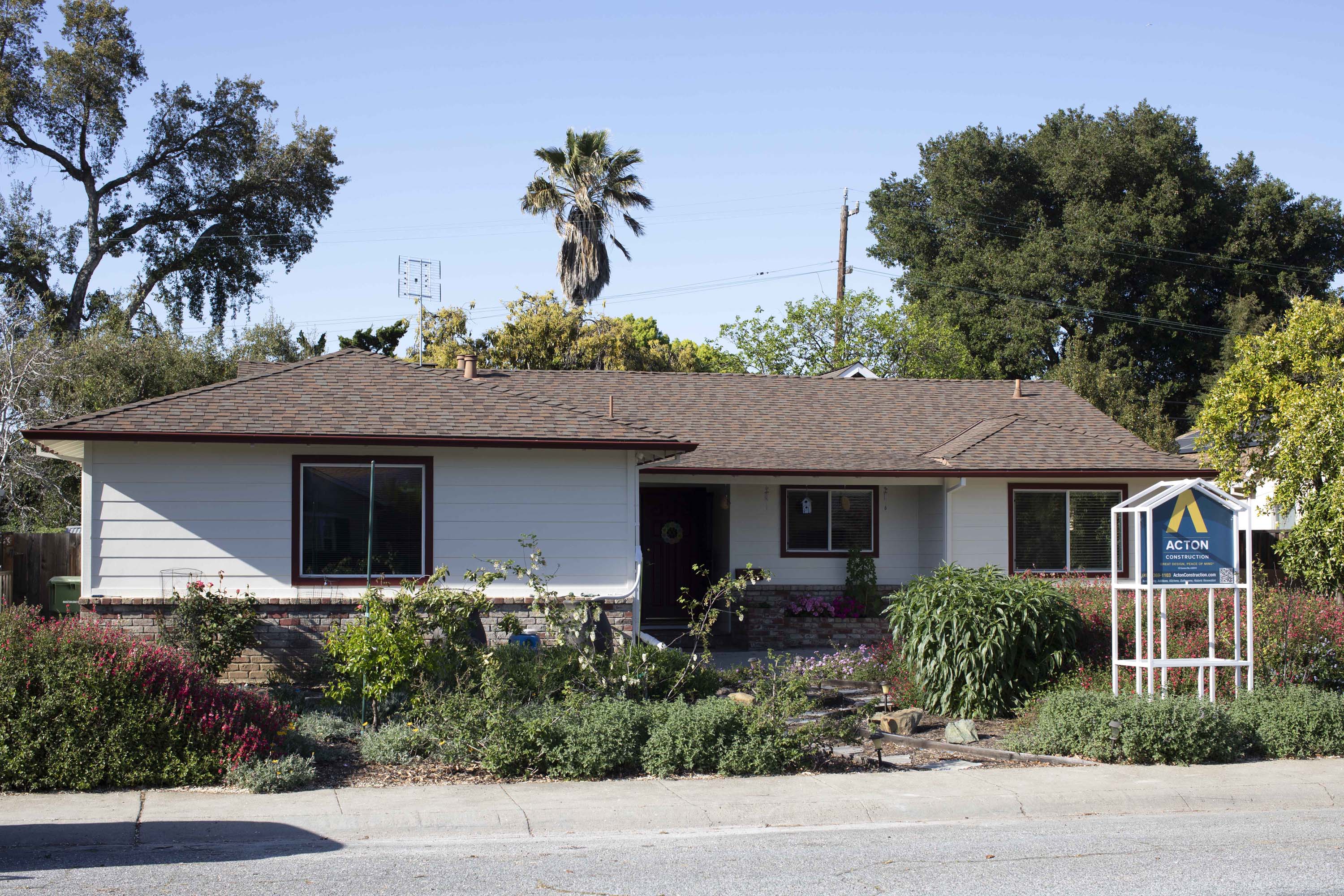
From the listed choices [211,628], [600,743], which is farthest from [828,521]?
[600,743]

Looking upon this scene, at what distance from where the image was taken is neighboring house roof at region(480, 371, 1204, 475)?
1767 cm

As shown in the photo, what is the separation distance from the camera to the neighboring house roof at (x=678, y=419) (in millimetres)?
13617

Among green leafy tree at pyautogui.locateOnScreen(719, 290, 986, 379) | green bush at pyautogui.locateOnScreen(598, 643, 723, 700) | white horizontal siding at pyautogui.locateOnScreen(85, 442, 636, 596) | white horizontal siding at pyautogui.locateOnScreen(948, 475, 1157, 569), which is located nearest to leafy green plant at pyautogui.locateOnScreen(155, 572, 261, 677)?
white horizontal siding at pyautogui.locateOnScreen(85, 442, 636, 596)

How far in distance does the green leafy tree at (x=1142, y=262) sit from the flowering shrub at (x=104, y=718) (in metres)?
34.2

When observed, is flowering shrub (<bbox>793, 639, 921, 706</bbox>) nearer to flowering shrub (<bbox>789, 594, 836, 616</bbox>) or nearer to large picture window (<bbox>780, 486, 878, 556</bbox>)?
flowering shrub (<bbox>789, 594, 836, 616</bbox>)

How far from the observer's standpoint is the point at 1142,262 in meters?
41.3

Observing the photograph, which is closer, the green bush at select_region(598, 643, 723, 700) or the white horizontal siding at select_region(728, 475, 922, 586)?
the green bush at select_region(598, 643, 723, 700)

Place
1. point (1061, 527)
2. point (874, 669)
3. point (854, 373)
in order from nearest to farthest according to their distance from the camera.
Answer: point (874, 669), point (1061, 527), point (854, 373)

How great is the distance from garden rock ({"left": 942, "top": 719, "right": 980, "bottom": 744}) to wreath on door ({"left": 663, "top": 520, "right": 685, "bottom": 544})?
935 cm

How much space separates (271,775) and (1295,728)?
826cm

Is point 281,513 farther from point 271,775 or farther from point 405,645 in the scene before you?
point 271,775

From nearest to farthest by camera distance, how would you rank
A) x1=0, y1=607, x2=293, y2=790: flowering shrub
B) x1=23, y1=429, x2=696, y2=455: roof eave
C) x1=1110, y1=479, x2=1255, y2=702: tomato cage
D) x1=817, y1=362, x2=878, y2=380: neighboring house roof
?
x1=0, y1=607, x2=293, y2=790: flowering shrub → x1=1110, y1=479, x2=1255, y2=702: tomato cage → x1=23, y1=429, x2=696, y2=455: roof eave → x1=817, y1=362, x2=878, y2=380: neighboring house roof

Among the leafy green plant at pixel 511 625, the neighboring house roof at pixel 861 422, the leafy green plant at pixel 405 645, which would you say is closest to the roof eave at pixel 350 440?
the neighboring house roof at pixel 861 422

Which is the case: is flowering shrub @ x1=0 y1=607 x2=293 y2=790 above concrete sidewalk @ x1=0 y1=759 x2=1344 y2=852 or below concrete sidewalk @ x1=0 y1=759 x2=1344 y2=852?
above
